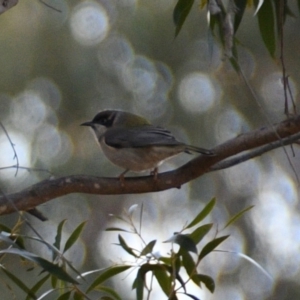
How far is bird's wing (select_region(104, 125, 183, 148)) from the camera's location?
4.27 meters

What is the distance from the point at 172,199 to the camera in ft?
23.1

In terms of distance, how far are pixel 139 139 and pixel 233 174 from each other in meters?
3.01

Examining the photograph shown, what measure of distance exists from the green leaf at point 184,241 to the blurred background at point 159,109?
13.1ft

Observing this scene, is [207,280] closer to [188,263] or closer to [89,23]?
[188,263]

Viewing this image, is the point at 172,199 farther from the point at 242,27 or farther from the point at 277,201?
the point at 242,27

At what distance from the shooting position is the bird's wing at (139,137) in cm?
427

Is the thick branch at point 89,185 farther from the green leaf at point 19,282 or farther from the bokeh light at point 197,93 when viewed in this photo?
the bokeh light at point 197,93

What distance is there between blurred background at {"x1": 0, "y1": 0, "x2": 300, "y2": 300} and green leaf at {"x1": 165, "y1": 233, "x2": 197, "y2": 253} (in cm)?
401

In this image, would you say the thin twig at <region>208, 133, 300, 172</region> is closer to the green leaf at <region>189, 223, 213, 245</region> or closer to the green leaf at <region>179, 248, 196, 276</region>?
the green leaf at <region>189, 223, 213, 245</region>

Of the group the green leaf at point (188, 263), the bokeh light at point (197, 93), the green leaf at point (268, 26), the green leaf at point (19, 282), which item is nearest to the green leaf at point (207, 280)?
the green leaf at point (188, 263)

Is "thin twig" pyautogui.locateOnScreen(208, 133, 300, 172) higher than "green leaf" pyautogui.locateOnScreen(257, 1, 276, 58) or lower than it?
lower

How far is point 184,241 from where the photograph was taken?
268 cm

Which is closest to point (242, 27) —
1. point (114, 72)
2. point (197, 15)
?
point (197, 15)

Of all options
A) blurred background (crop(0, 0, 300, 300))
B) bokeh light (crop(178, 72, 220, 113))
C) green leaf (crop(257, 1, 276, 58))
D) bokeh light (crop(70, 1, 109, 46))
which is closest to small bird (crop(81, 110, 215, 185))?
green leaf (crop(257, 1, 276, 58))
